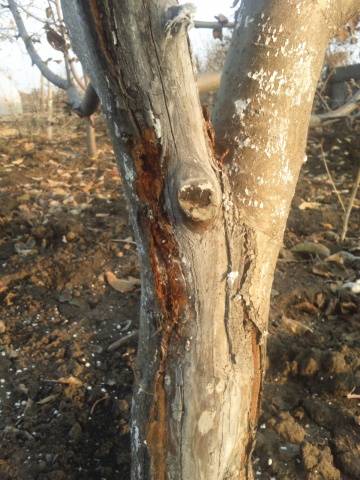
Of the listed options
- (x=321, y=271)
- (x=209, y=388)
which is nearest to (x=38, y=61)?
(x=209, y=388)

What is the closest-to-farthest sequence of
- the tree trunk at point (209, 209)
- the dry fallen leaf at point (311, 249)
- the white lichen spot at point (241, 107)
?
1. the tree trunk at point (209, 209)
2. the white lichen spot at point (241, 107)
3. the dry fallen leaf at point (311, 249)

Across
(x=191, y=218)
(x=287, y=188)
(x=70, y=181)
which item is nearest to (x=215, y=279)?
(x=191, y=218)

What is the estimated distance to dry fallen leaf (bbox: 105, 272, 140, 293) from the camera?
9.53 feet

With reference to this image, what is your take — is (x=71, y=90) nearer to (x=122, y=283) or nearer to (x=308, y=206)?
(x=122, y=283)

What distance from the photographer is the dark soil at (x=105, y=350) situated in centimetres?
190

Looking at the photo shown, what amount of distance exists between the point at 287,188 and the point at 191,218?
381mm

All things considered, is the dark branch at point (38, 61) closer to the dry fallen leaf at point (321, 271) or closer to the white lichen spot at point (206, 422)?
the white lichen spot at point (206, 422)

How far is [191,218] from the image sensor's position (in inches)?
48.6

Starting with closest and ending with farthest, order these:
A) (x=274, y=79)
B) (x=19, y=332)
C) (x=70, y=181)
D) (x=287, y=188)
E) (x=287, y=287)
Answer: (x=274, y=79) < (x=287, y=188) < (x=19, y=332) < (x=287, y=287) < (x=70, y=181)

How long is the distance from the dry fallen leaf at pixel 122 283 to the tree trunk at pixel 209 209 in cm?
141

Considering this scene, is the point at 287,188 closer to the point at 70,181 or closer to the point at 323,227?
the point at 323,227

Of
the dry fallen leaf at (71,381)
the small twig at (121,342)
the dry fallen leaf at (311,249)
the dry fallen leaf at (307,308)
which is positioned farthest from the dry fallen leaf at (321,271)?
the dry fallen leaf at (71,381)

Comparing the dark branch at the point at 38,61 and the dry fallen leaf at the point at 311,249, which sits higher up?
the dark branch at the point at 38,61

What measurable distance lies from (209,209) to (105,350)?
4.74 ft
